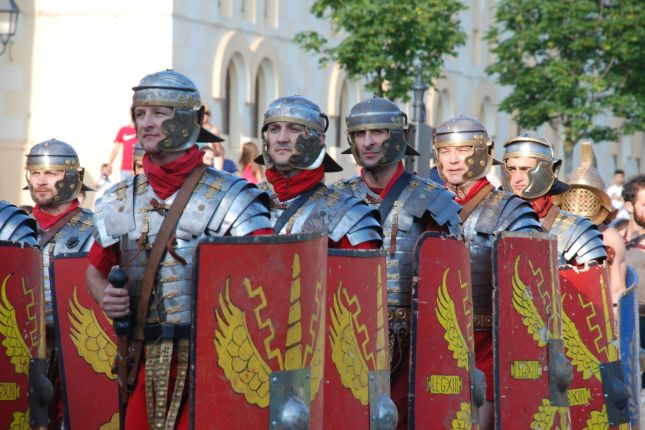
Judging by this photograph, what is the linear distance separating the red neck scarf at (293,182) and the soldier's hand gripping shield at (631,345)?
2623 millimetres

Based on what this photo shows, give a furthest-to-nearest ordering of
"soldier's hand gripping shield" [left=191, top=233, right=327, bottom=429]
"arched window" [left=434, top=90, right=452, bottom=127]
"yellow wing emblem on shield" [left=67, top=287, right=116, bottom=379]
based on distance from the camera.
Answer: "arched window" [left=434, top=90, right=452, bottom=127] < "yellow wing emblem on shield" [left=67, top=287, right=116, bottom=379] < "soldier's hand gripping shield" [left=191, top=233, right=327, bottom=429]

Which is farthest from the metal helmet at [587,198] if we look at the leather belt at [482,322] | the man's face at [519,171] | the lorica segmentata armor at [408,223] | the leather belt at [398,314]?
the leather belt at [398,314]

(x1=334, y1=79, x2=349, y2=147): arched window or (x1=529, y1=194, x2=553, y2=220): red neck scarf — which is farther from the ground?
(x1=334, y1=79, x2=349, y2=147): arched window

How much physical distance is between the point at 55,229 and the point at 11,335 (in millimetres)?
1842

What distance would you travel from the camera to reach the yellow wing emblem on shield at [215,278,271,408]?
6.21 m

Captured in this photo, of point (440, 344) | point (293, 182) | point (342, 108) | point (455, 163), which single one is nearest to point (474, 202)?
point (455, 163)

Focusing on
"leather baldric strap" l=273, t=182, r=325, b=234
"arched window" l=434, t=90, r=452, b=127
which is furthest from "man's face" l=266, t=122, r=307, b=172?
"arched window" l=434, t=90, r=452, b=127

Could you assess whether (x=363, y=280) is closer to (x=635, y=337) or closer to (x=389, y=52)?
(x=635, y=337)

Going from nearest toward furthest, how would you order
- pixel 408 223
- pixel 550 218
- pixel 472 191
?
pixel 408 223
pixel 472 191
pixel 550 218

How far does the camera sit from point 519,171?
32.9 ft

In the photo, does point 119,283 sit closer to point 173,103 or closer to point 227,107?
point 173,103

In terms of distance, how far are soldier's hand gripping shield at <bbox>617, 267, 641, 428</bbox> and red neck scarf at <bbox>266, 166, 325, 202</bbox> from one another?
262 centimetres

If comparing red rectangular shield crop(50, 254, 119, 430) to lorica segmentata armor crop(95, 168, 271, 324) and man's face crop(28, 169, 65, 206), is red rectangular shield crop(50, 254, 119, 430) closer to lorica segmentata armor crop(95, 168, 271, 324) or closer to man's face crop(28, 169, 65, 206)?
man's face crop(28, 169, 65, 206)

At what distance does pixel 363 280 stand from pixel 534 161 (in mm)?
3068
